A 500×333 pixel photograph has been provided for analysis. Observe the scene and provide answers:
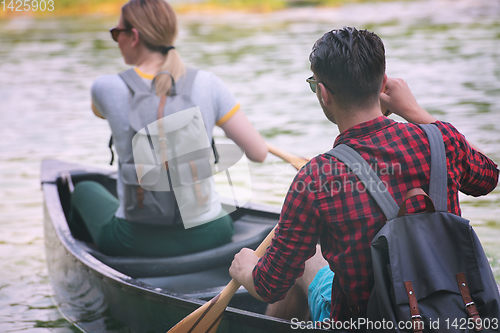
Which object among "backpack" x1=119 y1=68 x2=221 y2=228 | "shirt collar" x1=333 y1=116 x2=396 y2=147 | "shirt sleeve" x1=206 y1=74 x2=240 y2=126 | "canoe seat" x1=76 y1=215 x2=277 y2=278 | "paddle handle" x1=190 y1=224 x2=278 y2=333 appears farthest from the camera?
"canoe seat" x1=76 y1=215 x2=277 y2=278

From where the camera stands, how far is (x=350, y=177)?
57.2 inches

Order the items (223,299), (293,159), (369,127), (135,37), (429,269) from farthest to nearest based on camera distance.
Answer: (293,159)
(135,37)
(223,299)
(369,127)
(429,269)

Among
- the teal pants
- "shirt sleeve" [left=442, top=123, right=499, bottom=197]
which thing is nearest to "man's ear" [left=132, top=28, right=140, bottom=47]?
the teal pants

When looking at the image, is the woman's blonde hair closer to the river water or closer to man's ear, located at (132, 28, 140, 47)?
man's ear, located at (132, 28, 140, 47)

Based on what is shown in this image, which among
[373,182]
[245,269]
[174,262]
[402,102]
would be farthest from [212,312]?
[402,102]

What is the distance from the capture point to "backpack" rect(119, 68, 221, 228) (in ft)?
7.93

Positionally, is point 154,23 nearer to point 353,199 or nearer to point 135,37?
point 135,37

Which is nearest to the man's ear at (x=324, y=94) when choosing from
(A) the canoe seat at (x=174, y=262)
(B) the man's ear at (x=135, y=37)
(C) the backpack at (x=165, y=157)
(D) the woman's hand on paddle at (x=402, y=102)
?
(D) the woman's hand on paddle at (x=402, y=102)

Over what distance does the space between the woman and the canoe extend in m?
0.08

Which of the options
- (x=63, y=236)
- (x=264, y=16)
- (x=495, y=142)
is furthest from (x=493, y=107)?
(x=264, y=16)

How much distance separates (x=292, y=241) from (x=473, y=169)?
0.55 m

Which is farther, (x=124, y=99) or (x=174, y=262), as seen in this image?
(x=174, y=262)
